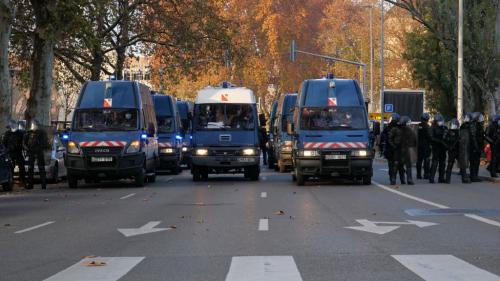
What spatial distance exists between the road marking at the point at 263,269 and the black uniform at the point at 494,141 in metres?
17.8

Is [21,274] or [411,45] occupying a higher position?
[411,45]

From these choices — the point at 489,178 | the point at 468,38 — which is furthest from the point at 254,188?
the point at 468,38

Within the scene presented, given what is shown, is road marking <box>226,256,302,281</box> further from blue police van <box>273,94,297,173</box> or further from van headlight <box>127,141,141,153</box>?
blue police van <box>273,94,297,173</box>

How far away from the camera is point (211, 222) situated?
49.2 feet

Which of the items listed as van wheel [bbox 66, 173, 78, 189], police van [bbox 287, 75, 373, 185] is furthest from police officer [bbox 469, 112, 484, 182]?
van wheel [bbox 66, 173, 78, 189]

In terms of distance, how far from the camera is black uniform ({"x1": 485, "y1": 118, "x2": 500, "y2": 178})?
2697cm

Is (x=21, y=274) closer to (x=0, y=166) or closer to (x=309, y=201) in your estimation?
(x=309, y=201)

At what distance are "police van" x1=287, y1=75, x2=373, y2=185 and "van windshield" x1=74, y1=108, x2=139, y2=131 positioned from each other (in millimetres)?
4528

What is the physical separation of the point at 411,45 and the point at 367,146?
2832cm

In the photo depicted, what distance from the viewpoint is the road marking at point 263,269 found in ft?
29.8

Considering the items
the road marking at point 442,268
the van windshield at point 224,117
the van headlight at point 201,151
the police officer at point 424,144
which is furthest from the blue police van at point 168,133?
the road marking at point 442,268

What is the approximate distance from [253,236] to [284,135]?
2019 cm

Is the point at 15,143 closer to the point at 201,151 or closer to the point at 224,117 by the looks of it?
the point at 201,151

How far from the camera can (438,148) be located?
26.1 metres
